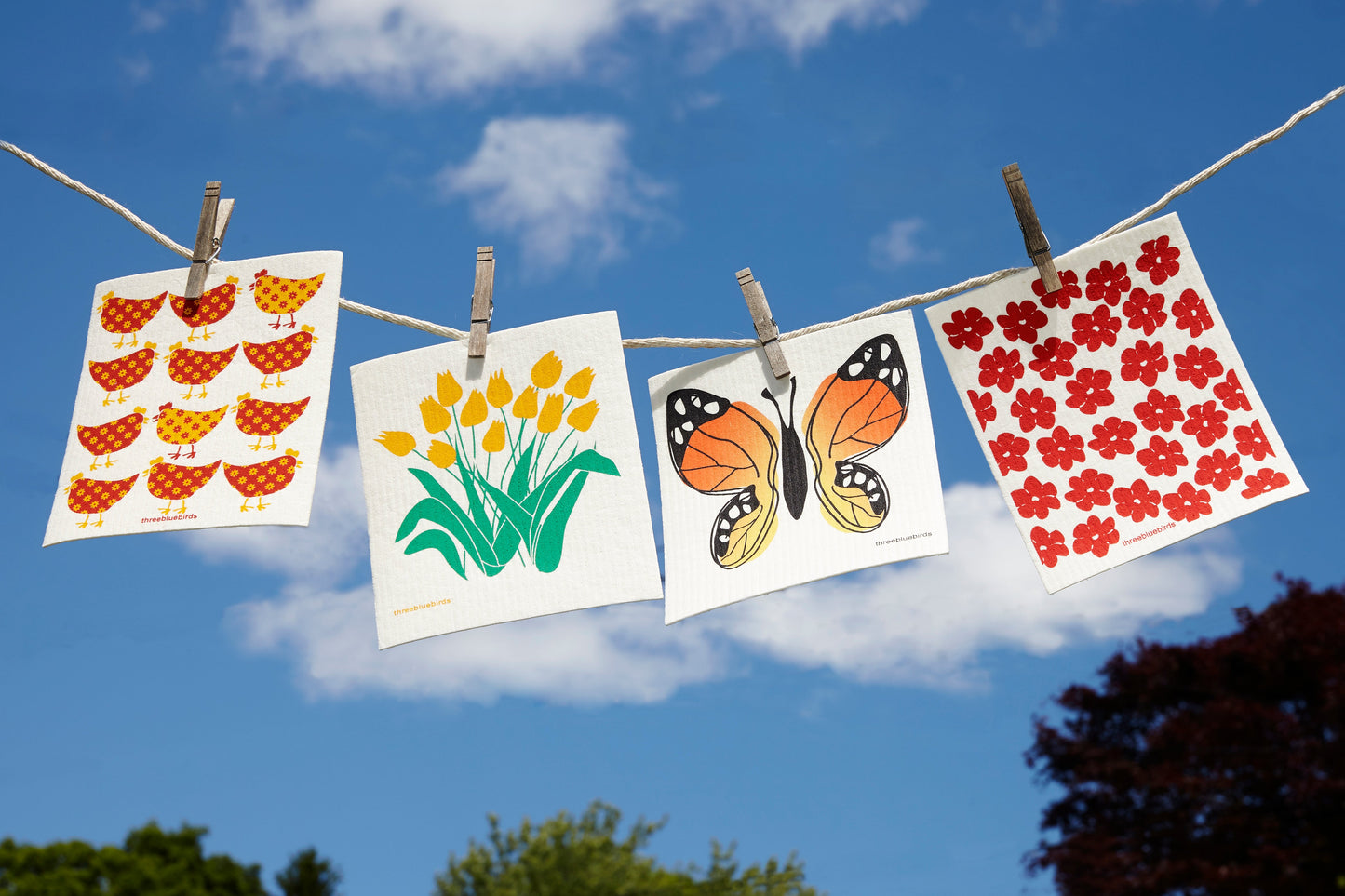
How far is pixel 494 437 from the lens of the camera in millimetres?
6410

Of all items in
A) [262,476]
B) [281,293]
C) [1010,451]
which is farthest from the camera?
[281,293]

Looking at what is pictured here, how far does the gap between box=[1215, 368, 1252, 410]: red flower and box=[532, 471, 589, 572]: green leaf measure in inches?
135

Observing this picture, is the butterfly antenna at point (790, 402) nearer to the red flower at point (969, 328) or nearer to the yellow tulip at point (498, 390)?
the red flower at point (969, 328)

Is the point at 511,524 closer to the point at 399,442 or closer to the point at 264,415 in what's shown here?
the point at 399,442

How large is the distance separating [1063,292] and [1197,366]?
0.81 m

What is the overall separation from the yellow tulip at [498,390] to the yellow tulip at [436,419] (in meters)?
0.25

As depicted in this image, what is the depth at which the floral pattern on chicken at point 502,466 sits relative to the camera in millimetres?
6203

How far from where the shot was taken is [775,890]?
24.9ft

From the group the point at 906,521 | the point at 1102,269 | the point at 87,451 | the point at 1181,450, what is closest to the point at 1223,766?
the point at 1181,450

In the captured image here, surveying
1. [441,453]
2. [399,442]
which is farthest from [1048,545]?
[399,442]

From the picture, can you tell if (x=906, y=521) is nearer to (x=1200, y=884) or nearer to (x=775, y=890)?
(x=1200, y=884)

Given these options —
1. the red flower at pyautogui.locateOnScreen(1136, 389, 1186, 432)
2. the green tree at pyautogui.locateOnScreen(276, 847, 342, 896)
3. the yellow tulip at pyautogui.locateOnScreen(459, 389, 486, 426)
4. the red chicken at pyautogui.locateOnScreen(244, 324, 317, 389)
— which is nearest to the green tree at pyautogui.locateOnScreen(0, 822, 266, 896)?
the green tree at pyautogui.locateOnScreen(276, 847, 342, 896)

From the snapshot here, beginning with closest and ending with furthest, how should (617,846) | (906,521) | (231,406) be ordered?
(906,521) → (231,406) → (617,846)

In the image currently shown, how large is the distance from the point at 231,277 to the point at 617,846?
409 cm
